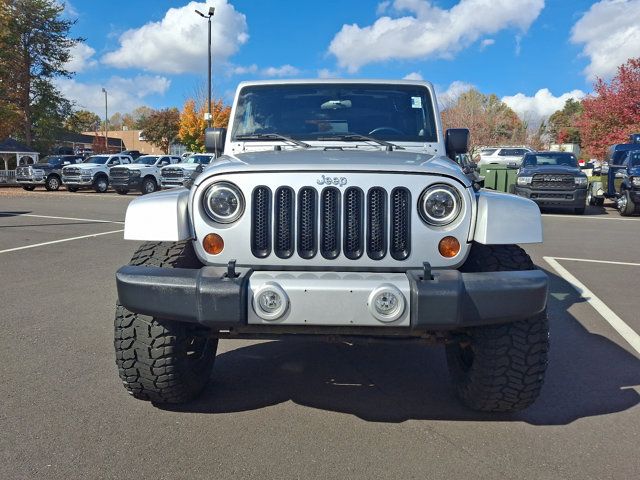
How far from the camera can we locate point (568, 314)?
5.73 metres

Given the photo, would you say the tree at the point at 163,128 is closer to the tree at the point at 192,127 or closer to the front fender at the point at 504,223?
the tree at the point at 192,127

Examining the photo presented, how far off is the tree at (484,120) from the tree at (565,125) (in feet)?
11.2

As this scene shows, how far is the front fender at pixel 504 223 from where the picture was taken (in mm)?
2973

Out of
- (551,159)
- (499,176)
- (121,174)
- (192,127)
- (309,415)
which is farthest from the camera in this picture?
Result: (192,127)

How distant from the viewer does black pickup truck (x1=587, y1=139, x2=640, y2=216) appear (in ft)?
52.7

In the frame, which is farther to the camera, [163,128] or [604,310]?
[163,128]

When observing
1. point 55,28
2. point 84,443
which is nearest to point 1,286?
point 84,443

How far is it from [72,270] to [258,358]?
4359mm

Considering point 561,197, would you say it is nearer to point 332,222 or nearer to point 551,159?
point 551,159

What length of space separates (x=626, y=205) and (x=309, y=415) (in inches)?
611

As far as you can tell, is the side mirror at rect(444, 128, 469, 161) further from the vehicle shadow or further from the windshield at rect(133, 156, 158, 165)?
the windshield at rect(133, 156, 158, 165)

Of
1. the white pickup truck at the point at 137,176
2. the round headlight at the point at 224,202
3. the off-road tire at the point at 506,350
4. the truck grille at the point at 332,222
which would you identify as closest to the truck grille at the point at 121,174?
the white pickup truck at the point at 137,176

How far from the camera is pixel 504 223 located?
3.00m

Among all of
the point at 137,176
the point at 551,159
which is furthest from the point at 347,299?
the point at 137,176
